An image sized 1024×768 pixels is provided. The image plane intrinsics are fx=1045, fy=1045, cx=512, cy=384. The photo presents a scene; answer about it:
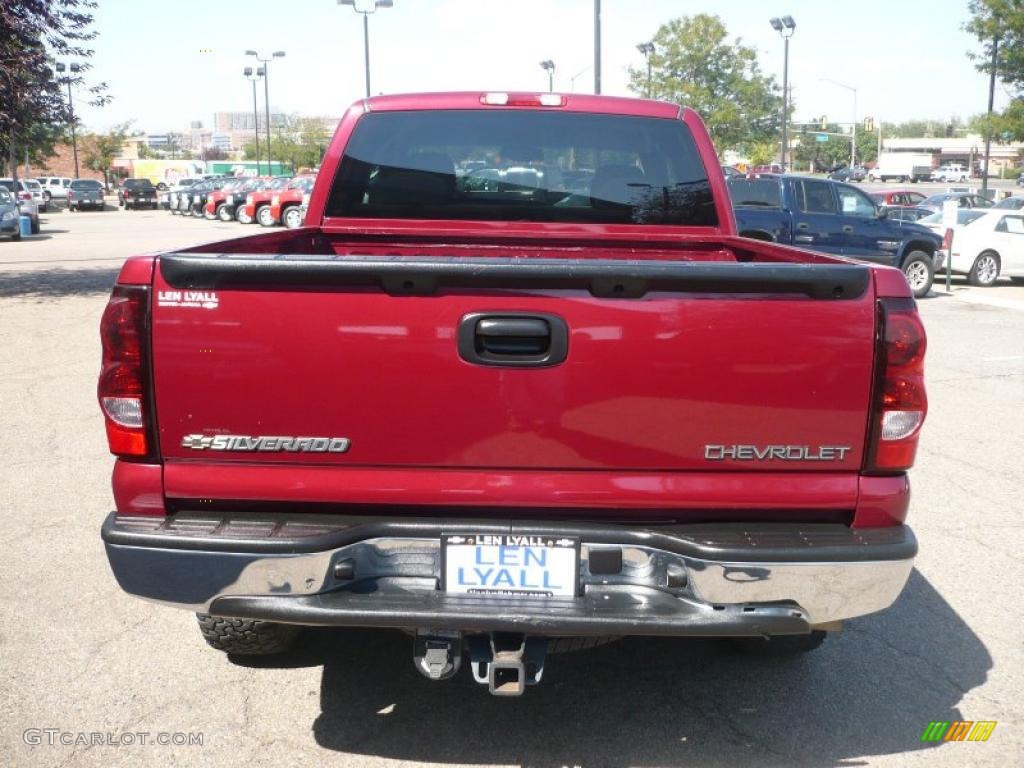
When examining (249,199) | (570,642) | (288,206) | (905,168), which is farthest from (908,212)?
(905,168)

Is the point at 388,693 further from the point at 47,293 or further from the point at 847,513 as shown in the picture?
the point at 47,293

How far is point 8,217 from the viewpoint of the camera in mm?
27438

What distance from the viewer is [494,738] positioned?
134 inches

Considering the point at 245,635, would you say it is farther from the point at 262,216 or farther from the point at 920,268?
the point at 262,216

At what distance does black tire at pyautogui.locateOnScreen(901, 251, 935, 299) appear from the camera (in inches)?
662

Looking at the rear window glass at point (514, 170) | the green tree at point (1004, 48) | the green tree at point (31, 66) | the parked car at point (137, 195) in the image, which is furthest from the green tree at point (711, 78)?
the rear window glass at point (514, 170)

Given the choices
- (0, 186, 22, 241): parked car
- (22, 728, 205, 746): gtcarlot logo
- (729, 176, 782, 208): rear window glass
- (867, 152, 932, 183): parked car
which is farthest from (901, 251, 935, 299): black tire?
(867, 152, 932, 183): parked car

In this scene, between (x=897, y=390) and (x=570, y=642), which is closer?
(x=897, y=390)

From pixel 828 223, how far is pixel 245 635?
1416cm

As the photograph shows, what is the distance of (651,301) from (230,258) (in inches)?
44.5

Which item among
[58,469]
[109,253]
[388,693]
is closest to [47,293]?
[109,253]

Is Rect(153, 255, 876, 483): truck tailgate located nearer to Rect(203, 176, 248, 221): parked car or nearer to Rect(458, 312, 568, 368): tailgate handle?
Rect(458, 312, 568, 368): tailgate handle

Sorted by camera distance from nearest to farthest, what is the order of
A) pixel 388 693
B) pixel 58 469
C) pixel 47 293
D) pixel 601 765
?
pixel 601 765
pixel 388 693
pixel 58 469
pixel 47 293

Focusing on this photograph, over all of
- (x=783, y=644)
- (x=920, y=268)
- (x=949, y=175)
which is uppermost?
(x=949, y=175)
